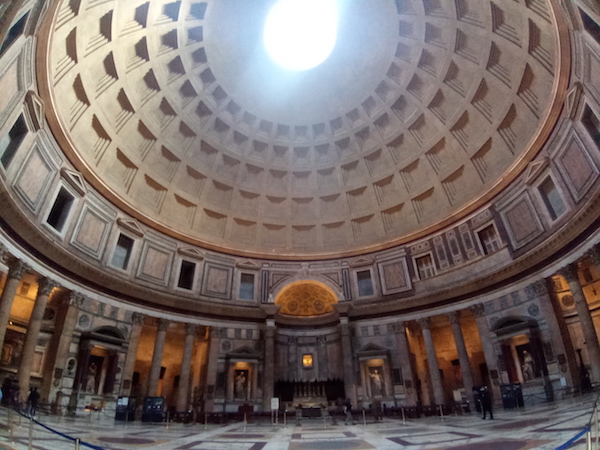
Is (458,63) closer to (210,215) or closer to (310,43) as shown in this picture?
(310,43)

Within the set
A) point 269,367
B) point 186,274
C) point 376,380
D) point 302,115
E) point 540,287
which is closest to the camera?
point 540,287

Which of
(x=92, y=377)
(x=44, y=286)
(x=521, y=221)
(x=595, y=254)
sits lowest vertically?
(x=92, y=377)

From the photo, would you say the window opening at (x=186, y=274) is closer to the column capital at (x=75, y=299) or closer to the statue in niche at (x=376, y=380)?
the column capital at (x=75, y=299)

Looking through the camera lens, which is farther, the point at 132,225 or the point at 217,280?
the point at 217,280

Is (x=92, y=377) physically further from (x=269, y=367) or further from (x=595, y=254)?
(x=595, y=254)

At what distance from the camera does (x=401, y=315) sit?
86.3 feet

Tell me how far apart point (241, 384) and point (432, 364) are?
1298cm

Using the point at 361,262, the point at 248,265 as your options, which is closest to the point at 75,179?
the point at 248,265

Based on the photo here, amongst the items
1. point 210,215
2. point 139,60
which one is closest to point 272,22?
point 139,60

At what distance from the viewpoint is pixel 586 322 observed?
1755 cm

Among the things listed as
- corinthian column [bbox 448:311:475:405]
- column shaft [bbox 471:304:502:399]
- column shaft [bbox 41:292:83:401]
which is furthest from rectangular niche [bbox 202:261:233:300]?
column shaft [bbox 471:304:502:399]

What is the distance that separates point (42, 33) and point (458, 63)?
23.7m

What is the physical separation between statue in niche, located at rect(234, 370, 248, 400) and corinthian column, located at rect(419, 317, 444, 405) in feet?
41.0

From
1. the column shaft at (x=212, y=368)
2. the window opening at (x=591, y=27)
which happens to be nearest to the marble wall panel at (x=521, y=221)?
the window opening at (x=591, y=27)
